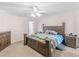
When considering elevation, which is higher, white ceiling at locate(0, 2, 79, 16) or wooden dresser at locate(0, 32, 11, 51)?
white ceiling at locate(0, 2, 79, 16)

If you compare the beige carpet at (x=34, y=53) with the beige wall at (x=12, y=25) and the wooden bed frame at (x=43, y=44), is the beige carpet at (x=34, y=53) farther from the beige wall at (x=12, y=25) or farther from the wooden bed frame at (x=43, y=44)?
the beige wall at (x=12, y=25)

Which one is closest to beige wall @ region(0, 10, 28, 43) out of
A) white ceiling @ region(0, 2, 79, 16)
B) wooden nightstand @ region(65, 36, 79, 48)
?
white ceiling @ region(0, 2, 79, 16)

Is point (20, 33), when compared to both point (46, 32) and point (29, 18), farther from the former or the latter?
point (46, 32)

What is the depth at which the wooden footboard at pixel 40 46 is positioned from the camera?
2812 mm

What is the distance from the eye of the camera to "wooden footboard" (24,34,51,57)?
111 inches

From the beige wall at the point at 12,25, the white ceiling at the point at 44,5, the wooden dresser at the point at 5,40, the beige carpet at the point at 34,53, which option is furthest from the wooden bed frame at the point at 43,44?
the white ceiling at the point at 44,5

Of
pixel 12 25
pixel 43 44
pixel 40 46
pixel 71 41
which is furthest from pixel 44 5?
pixel 12 25

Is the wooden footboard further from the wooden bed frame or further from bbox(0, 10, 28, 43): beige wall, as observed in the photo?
bbox(0, 10, 28, 43): beige wall

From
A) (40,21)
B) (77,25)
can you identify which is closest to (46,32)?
(40,21)

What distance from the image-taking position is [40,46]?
3.32 m

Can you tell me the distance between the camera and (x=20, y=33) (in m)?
3.46

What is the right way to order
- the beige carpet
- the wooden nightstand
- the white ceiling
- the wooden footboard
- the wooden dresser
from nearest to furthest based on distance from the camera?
the white ceiling
the beige carpet
the wooden footboard
the wooden nightstand
the wooden dresser

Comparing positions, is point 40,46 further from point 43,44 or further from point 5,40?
point 5,40

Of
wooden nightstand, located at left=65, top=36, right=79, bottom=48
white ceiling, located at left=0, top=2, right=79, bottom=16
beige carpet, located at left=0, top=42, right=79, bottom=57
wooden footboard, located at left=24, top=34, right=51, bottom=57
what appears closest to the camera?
white ceiling, located at left=0, top=2, right=79, bottom=16
